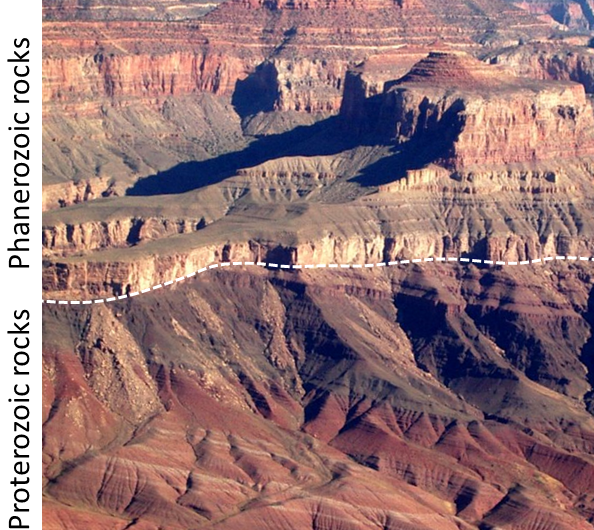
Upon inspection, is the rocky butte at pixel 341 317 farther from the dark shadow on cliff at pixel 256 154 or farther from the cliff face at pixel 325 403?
the dark shadow on cliff at pixel 256 154

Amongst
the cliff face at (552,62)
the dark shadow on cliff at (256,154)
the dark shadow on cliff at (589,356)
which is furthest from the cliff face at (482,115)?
the cliff face at (552,62)

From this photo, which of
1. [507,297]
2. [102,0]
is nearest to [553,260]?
[507,297]

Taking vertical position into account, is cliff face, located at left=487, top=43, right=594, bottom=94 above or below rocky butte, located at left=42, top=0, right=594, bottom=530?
above

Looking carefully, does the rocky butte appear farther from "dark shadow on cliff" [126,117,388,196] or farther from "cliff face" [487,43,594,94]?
"dark shadow on cliff" [126,117,388,196]

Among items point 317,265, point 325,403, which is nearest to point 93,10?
point 317,265

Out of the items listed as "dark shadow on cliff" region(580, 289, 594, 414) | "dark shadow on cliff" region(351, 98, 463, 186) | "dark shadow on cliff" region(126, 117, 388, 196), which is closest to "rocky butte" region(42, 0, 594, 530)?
"dark shadow on cliff" region(580, 289, 594, 414)

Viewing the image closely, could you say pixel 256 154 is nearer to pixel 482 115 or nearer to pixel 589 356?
pixel 482 115

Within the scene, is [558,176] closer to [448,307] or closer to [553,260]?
[553,260]
